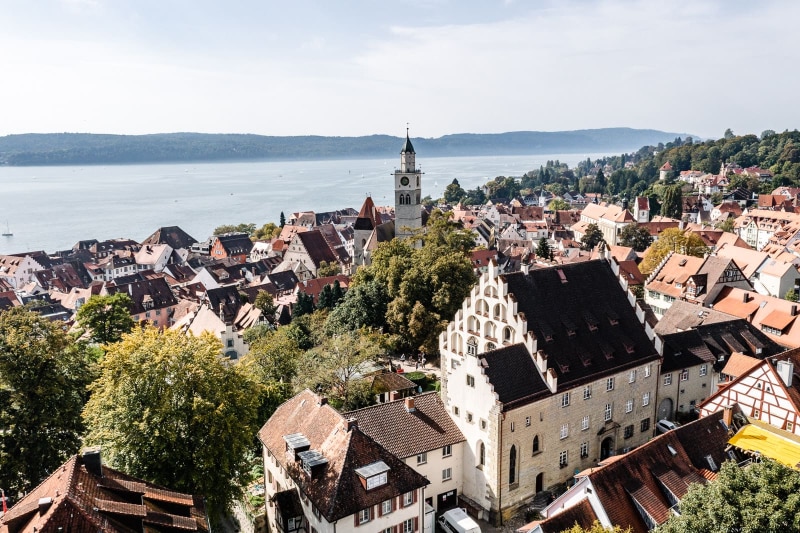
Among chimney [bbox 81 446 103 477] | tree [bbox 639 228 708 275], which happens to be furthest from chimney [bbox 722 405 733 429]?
tree [bbox 639 228 708 275]

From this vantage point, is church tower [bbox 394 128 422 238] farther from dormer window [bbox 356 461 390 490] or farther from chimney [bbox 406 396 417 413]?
dormer window [bbox 356 461 390 490]

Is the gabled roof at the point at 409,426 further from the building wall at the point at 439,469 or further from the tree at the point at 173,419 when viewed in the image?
the tree at the point at 173,419

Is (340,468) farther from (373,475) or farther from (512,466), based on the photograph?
(512,466)

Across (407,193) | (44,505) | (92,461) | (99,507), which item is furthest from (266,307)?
(44,505)

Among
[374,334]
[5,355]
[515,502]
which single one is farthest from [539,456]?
[5,355]

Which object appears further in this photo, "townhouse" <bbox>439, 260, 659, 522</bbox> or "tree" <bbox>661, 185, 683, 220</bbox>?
"tree" <bbox>661, 185, 683, 220</bbox>

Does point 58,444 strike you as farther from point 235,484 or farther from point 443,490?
point 443,490
